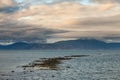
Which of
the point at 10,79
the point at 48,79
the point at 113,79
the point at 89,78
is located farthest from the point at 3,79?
the point at 113,79

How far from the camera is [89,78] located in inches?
2168

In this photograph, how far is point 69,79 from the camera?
53906 millimetres

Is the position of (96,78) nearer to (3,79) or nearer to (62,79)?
(62,79)

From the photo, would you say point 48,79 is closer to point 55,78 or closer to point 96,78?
point 55,78

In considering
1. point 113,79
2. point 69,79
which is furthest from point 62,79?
point 113,79

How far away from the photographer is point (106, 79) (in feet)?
175

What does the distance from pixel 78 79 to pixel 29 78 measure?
9.59 m

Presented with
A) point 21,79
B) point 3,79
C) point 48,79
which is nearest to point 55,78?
point 48,79

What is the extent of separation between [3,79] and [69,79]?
41.6ft

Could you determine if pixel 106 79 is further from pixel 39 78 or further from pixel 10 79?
pixel 10 79

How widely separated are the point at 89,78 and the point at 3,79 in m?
16.5

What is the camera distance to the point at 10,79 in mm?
54688

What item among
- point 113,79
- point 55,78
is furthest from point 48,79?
point 113,79

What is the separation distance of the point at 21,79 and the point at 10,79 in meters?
2.20
